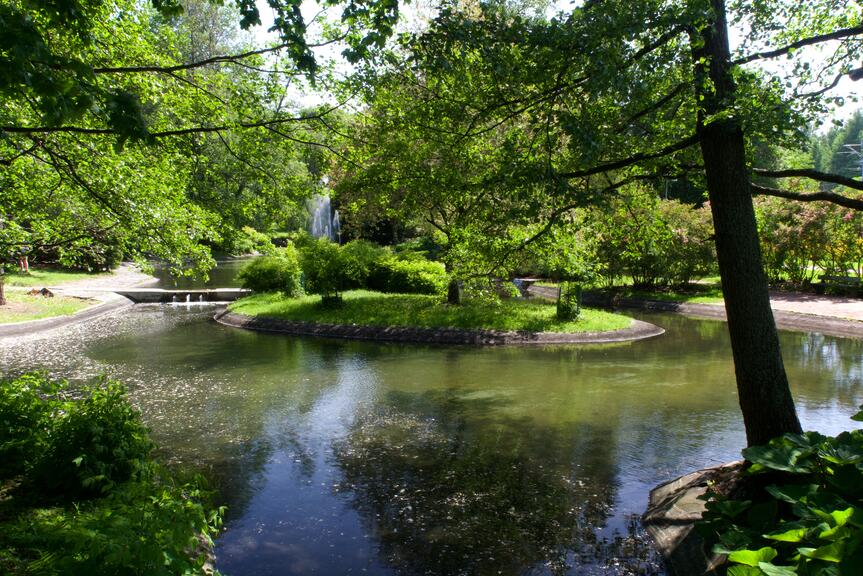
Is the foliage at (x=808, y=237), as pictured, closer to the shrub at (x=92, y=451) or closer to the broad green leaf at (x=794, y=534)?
the broad green leaf at (x=794, y=534)

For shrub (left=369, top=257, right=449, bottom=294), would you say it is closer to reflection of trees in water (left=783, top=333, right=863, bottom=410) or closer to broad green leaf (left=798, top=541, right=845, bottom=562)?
reflection of trees in water (left=783, top=333, right=863, bottom=410)

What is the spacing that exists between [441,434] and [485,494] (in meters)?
2.29

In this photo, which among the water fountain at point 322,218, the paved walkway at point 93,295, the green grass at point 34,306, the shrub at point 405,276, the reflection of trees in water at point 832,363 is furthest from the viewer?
the water fountain at point 322,218

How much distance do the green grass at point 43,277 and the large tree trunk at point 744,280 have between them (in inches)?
1210

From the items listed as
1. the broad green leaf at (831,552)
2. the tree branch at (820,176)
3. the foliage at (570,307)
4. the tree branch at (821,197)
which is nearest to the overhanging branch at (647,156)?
the tree branch at (821,197)

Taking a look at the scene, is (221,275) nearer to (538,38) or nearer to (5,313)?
(5,313)

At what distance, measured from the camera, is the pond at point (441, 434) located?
230 inches

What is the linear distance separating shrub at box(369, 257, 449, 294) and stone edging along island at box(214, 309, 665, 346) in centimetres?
655

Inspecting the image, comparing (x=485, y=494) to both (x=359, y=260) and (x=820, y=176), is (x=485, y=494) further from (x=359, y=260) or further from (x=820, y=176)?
(x=359, y=260)

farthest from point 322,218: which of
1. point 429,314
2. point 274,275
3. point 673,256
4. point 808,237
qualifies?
point 808,237

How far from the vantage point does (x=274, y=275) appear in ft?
85.2

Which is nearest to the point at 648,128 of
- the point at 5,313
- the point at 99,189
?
the point at 99,189

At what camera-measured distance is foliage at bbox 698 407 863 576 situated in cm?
308

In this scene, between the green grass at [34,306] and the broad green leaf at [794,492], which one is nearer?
the broad green leaf at [794,492]
